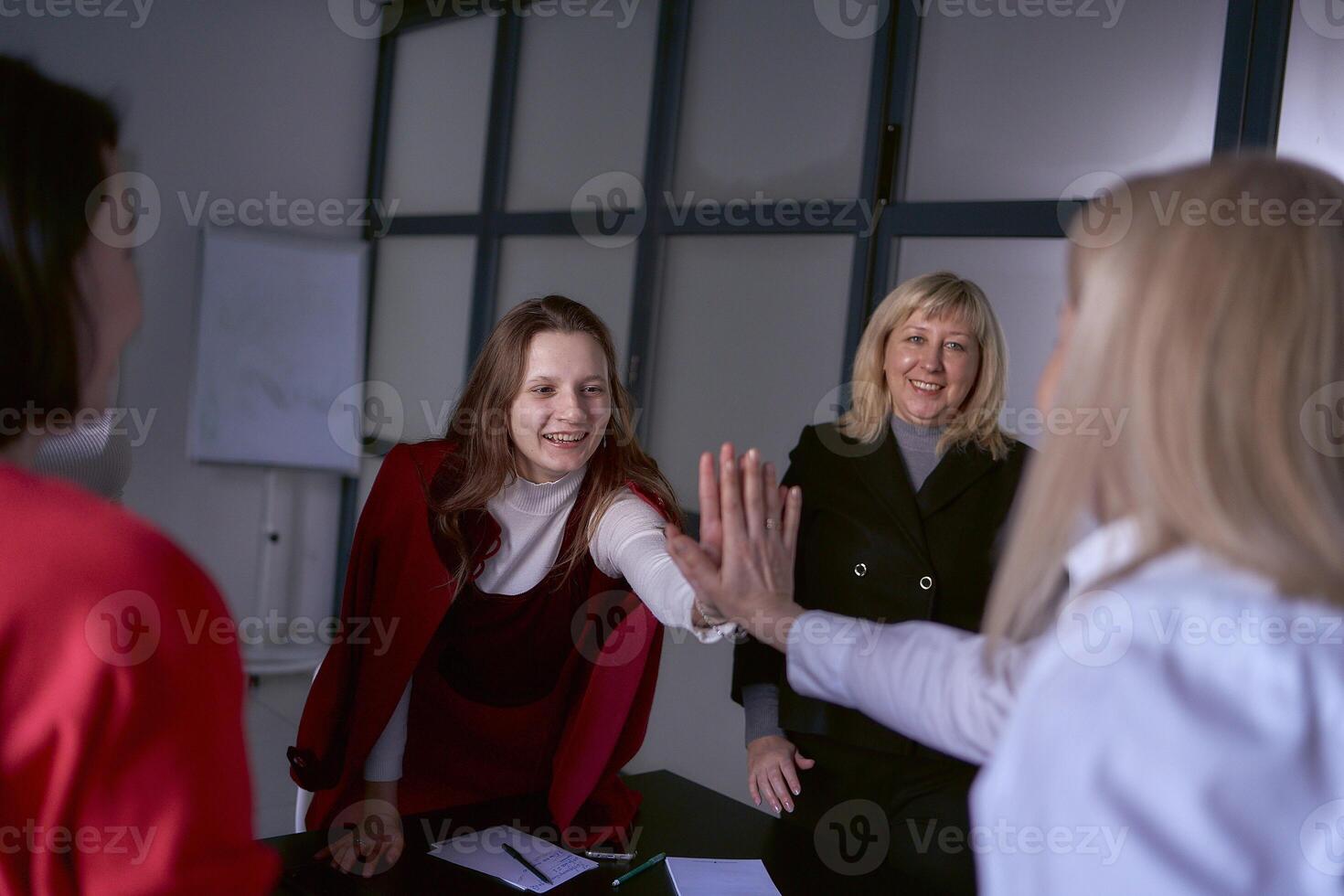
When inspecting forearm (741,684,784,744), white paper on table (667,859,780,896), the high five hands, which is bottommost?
white paper on table (667,859,780,896)

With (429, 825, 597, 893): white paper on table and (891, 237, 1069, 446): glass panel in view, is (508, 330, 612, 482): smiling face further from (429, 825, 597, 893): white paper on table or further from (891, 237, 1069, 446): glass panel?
(891, 237, 1069, 446): glass panel

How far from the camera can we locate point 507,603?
1936 millimetres

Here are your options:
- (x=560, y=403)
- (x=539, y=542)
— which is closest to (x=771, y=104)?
(x=560, y=403)

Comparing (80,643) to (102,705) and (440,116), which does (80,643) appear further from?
(440,116)

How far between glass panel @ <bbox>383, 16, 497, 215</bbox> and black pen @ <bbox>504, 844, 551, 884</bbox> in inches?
154

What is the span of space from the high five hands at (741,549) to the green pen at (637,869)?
0.47 m

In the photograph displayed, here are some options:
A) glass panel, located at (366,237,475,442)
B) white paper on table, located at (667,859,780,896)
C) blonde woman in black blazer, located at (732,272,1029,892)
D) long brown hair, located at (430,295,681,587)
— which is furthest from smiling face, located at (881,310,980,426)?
glass panel, located at (366,237,475,442)

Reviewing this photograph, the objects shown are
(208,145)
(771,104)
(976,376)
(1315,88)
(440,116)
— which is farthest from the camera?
(440,116)

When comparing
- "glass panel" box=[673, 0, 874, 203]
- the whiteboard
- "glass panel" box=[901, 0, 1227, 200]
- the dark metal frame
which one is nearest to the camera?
the dark metal frame

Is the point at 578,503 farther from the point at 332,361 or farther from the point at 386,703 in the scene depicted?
the point at 332,361

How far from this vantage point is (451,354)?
5.19 metres

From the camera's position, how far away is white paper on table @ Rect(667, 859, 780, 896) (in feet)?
4.81

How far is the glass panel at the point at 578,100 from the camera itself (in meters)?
4.12

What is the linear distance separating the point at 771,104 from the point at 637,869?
2.80m
